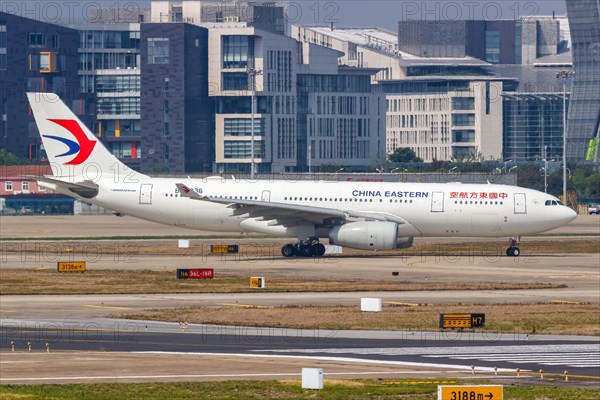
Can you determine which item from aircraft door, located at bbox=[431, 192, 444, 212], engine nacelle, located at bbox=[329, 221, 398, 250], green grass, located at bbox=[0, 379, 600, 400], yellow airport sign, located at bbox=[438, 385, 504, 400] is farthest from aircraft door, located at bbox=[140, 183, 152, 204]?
yellow airport sign, located at bbox=[438, 385, 504, 400]

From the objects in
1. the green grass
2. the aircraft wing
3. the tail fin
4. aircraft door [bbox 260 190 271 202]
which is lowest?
the green grass

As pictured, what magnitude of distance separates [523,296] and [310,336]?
15376 millimetres

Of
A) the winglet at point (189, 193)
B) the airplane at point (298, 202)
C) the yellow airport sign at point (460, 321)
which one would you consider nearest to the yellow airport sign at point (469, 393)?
the yellow airport sign at point (460, 321)

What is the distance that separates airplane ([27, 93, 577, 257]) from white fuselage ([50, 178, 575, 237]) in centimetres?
6

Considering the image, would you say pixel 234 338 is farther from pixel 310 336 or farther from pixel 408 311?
pixel 408 311

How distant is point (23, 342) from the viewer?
126 feet

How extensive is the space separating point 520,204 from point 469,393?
48706mm

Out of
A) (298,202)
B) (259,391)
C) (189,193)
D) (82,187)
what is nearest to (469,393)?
(259,391)

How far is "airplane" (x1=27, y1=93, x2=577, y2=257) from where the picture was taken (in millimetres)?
74188

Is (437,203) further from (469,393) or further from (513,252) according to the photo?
(469,393)

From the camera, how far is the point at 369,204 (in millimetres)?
75000

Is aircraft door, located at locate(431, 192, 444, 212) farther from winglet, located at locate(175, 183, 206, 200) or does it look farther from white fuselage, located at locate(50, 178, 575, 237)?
winglet, located at locate(175, 183, 206, 200)

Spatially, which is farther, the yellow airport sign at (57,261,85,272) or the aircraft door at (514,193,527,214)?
the aircraft door at (514,193,527,214)

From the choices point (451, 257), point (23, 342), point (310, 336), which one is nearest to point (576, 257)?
point (451, 257)
